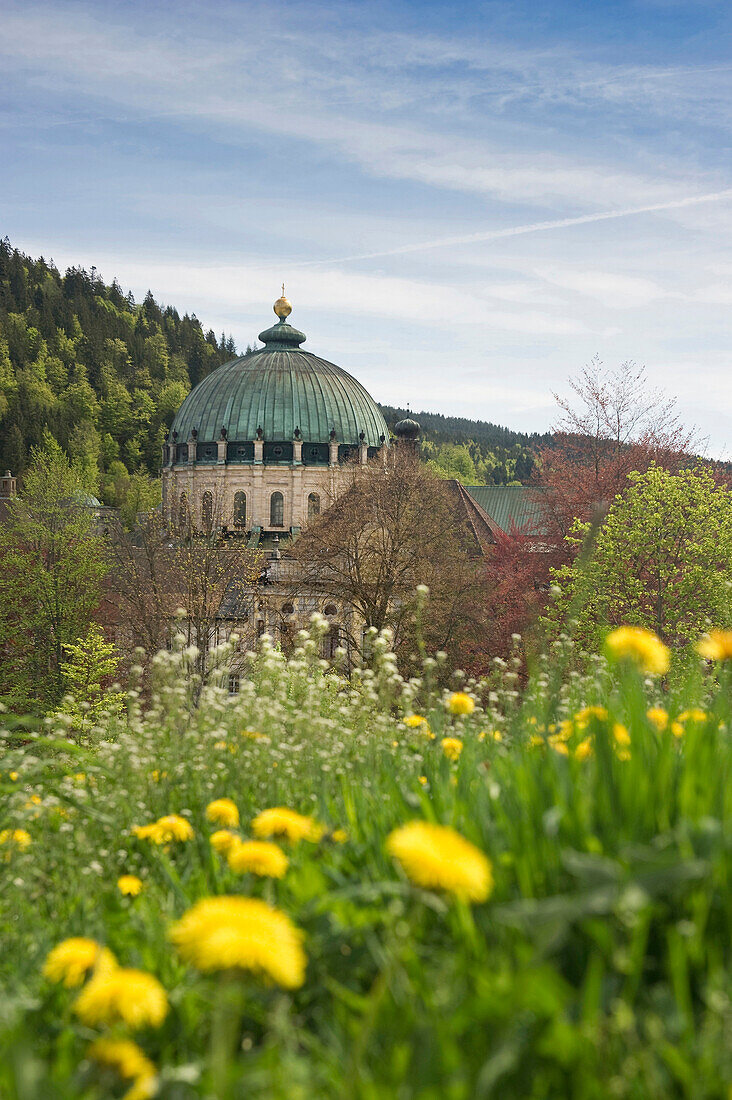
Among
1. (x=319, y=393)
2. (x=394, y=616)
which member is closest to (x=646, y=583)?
(x=394, y=616)

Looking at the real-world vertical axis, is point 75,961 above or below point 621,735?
below

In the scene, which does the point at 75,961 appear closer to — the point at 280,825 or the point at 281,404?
the point at 280,825

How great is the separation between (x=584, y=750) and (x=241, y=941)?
6.94ft

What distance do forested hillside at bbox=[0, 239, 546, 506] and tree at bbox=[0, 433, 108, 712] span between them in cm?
7021

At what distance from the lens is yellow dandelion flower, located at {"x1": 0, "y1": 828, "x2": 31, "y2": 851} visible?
14.4ft

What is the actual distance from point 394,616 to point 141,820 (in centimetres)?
2373

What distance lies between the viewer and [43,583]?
41.2 metres

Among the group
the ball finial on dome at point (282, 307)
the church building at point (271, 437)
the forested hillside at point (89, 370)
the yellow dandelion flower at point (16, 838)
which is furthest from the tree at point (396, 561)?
the forested hillside at point (89, 370)

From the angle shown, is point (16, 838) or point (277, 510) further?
point (277, 510)

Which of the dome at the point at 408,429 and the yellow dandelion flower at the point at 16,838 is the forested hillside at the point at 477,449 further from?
the yellow dandelion flower at the point at 16,838

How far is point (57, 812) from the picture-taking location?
Result: 209 inches

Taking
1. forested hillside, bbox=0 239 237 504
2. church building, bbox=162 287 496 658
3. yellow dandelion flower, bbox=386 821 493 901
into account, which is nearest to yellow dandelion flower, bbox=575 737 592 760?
yellow dandelion flower, bbox=386 821 493 901

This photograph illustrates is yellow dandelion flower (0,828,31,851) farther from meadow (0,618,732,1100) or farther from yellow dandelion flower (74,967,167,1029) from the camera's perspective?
yellow dandelion flower (74,967,167,1029)

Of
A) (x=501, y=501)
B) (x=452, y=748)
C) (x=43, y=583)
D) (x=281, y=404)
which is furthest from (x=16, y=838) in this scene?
(x=281, y=404)
